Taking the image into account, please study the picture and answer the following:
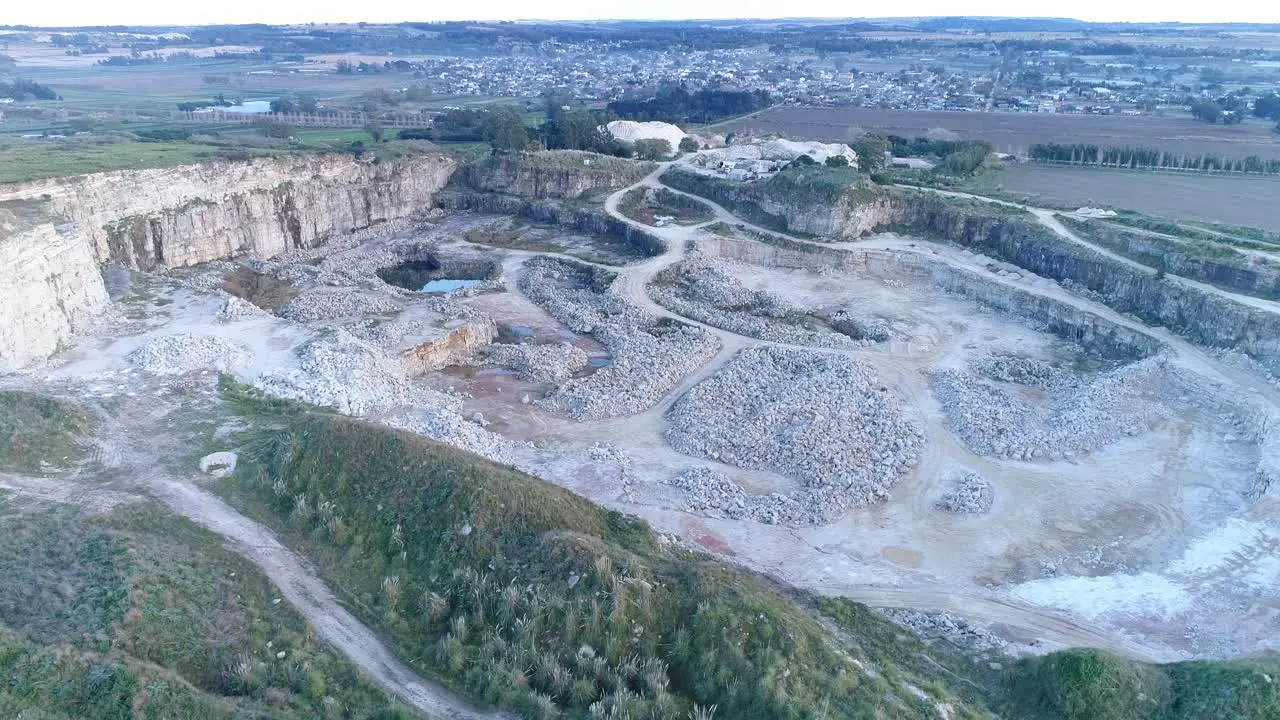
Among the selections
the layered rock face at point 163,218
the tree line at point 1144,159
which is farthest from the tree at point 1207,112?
the layered rock face at point 163,218

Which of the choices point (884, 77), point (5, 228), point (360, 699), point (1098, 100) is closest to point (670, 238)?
point (5, 228)

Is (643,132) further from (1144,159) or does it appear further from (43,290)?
(43,290)

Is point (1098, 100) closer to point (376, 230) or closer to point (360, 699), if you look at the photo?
point (376, 230)

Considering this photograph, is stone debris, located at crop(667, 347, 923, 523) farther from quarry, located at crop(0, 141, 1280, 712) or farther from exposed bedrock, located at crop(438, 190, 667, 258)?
exposed bedrock, located at crop(438, 190, 667, 258)

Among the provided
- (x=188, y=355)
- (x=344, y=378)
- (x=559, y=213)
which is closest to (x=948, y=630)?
(x=344, y=378)

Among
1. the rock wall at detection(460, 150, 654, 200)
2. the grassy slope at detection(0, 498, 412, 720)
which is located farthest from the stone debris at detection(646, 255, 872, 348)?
the grassy slope at detection(0, 498, 412, 720)

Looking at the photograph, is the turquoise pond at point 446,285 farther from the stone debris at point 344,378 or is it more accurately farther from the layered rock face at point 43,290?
the layered rock face at point 43,290

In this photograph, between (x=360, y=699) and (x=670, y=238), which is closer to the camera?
(x=360, y=699)
